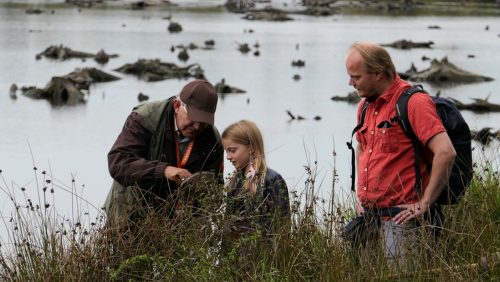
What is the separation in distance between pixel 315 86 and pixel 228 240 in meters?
23.1

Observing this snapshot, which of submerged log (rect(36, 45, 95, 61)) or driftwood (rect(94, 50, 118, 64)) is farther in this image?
submerged log (rect(36, 45, 95, 61))

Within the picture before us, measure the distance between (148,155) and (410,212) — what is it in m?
1.48

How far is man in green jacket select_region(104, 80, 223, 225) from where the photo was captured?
656 centimetres

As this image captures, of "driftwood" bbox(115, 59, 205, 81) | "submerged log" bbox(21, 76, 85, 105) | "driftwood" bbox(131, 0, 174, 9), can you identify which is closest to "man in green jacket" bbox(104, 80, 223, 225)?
"submerged log" bbox(21, 76, 85, 105)

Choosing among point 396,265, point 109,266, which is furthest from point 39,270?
point 396,265

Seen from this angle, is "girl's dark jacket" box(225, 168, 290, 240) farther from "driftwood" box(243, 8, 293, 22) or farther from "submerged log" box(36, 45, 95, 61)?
"driftwood" box(243, 8, 293, 22)

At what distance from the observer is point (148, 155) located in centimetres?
684

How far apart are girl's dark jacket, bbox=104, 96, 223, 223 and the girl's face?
0.05 meters

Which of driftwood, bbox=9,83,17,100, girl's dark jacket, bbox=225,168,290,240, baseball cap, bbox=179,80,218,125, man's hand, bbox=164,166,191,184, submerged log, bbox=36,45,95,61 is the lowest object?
submerged log, bbox=36,45,95,61

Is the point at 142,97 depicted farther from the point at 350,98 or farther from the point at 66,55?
the point at 66,55

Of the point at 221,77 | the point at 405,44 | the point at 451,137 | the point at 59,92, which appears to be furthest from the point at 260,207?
the point at 405,44

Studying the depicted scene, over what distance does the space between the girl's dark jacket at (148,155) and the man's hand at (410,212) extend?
1.02 metres

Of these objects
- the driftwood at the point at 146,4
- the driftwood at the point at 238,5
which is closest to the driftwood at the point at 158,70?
the driftwood at the point at 238,5

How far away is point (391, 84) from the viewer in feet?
21.4
